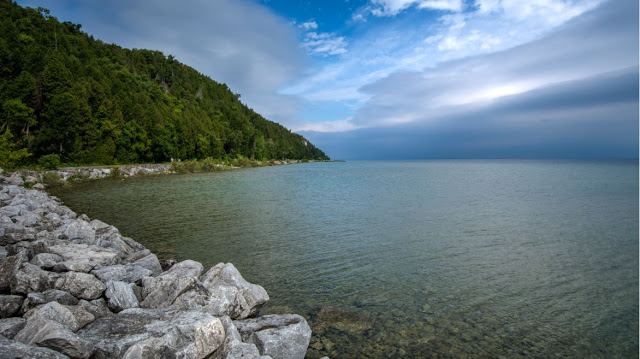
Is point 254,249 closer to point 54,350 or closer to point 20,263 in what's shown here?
point 20,263

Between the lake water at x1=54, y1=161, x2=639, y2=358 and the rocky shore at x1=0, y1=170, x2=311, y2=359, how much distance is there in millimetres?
1204

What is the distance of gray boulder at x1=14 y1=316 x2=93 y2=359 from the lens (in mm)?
4684

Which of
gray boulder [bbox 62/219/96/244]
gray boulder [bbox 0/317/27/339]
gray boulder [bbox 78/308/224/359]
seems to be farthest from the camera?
gray boulder [bbox 62/219/96/244]

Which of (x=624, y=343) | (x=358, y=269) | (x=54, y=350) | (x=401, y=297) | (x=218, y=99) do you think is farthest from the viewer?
(x=218, y=99)

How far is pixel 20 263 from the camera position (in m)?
7.43

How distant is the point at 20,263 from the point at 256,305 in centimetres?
530

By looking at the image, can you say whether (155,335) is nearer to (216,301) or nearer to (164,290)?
(216,301)

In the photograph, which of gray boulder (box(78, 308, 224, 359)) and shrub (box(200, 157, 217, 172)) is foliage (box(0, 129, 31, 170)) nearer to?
shrub (box(200, 157, 217, 172))

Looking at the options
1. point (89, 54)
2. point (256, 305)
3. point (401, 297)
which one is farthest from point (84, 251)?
point (89, 54)

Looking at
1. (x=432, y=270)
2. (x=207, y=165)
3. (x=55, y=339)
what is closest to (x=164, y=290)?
(x=55, y=339)

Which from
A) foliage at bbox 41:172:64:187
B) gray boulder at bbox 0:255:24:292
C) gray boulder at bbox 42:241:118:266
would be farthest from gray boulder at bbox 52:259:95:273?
foliage at bbox 41:172:64:187

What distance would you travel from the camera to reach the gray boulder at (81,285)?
720cm

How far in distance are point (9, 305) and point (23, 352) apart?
117 inches

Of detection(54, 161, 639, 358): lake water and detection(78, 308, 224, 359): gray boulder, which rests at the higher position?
detection(78, 308, 224, 359): gray boulder
